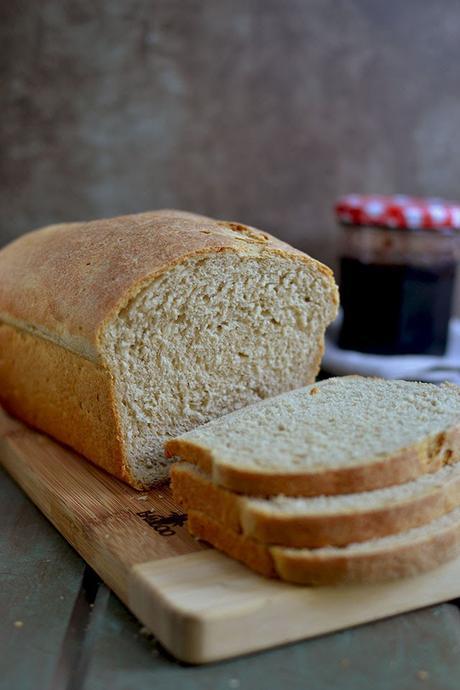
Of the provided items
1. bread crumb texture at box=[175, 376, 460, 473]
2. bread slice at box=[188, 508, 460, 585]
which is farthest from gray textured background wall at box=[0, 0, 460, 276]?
bread slice at box=[188, 508, 460, 585]

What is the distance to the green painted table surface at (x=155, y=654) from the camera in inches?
65.2

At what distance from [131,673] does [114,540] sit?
421 millimetres

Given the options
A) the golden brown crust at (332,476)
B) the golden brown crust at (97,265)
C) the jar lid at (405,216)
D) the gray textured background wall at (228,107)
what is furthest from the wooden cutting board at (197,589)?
the gray textured background wall at (228,107)

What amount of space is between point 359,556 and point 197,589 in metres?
0.36

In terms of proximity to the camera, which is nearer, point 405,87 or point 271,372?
point 271,372

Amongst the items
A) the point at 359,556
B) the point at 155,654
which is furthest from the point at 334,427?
the point at 155,654

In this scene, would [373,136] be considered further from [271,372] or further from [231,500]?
[231,500]

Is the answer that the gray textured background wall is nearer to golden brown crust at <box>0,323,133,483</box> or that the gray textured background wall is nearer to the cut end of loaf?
golden brown crust at <box>0,323,133,483</box>

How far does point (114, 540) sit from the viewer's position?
2.05 m

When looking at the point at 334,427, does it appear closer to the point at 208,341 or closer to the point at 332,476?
the point at 332,476

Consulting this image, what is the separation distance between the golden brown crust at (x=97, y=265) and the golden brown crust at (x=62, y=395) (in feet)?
0.25

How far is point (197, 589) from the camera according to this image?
1.79 m

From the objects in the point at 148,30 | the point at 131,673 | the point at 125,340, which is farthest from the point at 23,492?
the point at 148,30

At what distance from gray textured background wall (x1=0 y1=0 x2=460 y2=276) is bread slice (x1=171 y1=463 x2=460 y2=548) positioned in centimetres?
268
